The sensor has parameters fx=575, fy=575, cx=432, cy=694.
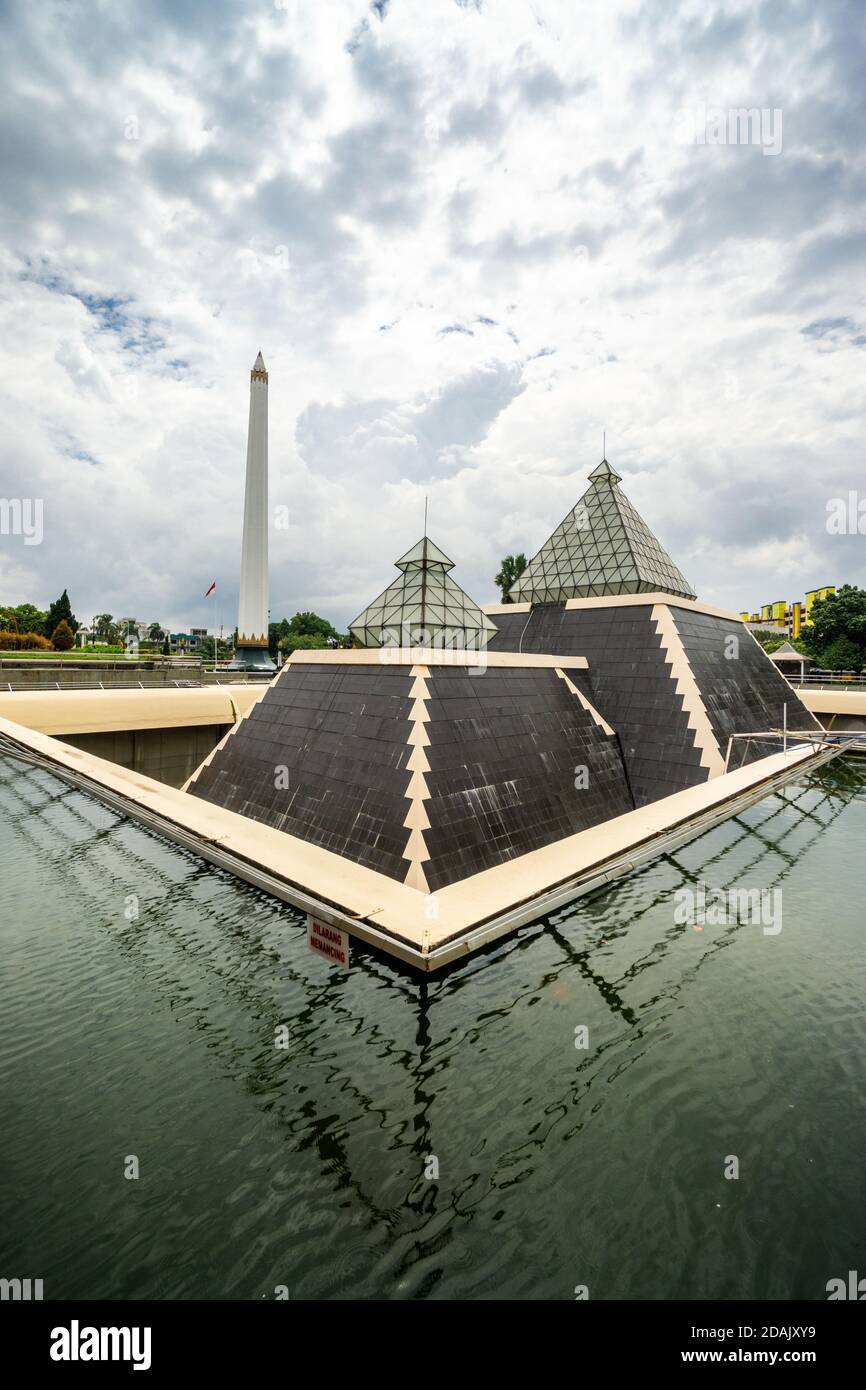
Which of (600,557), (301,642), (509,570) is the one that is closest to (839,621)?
(509,570)

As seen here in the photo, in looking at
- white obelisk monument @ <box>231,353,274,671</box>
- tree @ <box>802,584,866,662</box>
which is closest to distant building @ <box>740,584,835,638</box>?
tree @ <box>802,584,866,662</box>

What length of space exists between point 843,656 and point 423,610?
6477 cm

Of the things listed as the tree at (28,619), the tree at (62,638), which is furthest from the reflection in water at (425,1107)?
the tree at (28,619)

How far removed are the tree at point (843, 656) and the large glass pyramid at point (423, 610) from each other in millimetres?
61610

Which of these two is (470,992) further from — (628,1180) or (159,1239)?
(159,1239)

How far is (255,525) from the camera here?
64.6 meters

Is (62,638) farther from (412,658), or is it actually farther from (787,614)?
(787,614)

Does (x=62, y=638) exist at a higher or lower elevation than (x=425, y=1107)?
higher

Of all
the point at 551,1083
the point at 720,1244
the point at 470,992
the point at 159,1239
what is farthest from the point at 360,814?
the point at 720,1244

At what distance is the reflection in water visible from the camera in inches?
185

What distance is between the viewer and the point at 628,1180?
534cm

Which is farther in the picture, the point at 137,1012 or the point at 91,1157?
the point at 137,1012

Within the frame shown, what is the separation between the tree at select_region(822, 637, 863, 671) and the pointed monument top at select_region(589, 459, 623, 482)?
157 feet
